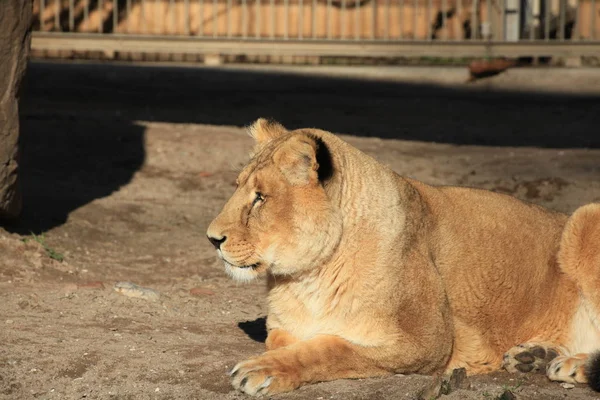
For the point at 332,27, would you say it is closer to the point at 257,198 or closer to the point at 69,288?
the point at 69,288

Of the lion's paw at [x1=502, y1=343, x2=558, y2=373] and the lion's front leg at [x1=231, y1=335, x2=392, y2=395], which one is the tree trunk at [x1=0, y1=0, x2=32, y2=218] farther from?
the lion's paw at [x1=502, y1=343, x2=558, y2=373]

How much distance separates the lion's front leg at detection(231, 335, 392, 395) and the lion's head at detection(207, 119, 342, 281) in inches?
13.9

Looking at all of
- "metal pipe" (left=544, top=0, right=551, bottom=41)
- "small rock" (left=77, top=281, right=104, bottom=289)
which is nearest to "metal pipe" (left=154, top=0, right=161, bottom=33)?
"metal pipe" (left=544, top=0, right=551, bottom=41)

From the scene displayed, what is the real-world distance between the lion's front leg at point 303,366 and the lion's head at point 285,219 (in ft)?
1.16

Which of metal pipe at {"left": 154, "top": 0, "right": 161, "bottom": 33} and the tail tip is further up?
metal pipe at {"left": 154, "top": 0, "right": 161, "bottom": 33}

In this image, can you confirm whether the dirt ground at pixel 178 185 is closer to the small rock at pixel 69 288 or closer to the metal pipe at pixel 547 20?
the small rock at pixel 69 288

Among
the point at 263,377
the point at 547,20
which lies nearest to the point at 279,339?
the point at 263,377

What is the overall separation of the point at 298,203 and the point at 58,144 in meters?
6.73

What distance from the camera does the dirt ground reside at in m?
5.30

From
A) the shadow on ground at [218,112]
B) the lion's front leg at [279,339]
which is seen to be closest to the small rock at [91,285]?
the shadow on ground at [218,112]

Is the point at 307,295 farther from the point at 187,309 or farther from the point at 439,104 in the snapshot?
the point at 439,104

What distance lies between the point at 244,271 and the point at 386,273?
64 centimetres

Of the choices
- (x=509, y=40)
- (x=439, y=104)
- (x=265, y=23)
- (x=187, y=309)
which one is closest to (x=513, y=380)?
(x=187, y=309)

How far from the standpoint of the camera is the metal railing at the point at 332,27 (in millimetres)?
13539
